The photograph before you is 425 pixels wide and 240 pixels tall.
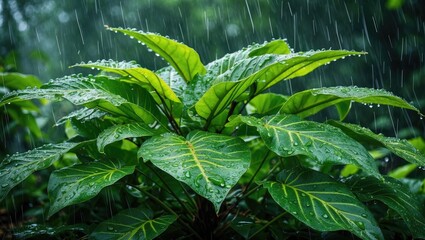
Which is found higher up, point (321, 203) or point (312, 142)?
point (312, 142)

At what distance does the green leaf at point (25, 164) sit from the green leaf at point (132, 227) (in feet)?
0.88

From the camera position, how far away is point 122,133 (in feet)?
4.07

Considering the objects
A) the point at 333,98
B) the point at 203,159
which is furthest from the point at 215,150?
the point at 333,98

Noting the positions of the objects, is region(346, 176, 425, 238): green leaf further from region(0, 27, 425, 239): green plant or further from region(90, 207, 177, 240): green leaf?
region(90, 207, 177, 240): green leaf

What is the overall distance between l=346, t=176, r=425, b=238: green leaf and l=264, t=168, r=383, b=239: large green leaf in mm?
164

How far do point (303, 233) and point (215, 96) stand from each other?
2.17 ft


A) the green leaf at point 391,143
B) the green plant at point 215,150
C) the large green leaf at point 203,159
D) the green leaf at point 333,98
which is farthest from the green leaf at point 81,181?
the green leaf at point 391,143

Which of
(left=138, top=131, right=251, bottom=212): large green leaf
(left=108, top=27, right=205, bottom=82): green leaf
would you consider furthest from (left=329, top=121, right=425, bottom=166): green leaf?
(left=108, top=27, right=205, bottom=82): green leaf

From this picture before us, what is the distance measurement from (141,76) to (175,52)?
0.54ft

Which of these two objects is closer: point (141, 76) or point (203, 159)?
point (203, 159)

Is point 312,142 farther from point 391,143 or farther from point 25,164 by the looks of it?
point 25,164

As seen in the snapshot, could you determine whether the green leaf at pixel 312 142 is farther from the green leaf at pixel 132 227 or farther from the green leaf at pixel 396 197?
the green leaf at pixel 132 227

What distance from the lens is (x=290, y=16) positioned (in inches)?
240

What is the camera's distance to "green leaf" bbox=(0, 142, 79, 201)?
1.26 metres
